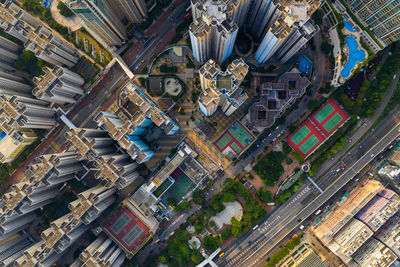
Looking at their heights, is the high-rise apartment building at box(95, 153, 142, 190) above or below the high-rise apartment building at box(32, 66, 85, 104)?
below

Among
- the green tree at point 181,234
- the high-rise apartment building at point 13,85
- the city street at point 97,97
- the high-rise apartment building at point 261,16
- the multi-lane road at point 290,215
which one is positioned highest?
the high-rise apartment building at point 13,85

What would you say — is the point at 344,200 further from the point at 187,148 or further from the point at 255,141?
the point at 187,148

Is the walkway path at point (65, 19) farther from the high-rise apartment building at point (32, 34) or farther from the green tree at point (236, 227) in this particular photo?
the green tree at point (236, 227)

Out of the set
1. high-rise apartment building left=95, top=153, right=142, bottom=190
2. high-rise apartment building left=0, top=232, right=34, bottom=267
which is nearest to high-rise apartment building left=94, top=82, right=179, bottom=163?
high-rise apartment building left=95, top=153, right=142, bottom=190

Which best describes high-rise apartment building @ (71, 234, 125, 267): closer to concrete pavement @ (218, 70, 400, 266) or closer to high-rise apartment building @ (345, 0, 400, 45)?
concrete pavement @ (218, 70, 400, 266)

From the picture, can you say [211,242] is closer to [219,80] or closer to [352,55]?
[219,80]

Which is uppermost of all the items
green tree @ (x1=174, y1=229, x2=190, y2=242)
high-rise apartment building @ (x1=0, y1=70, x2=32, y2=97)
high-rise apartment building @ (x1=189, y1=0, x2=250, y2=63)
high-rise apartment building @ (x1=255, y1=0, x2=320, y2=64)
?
high-rise apartment building @ (x1=0, y1=70, x2=32, y2=97)

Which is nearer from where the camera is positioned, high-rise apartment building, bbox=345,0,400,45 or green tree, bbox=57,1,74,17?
high-rise apartment building, bbox=345,0,400,45

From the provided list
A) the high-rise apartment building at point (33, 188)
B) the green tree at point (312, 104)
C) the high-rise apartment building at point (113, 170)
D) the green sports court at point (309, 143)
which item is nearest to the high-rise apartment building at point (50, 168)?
the high-rise apartment building at point (33, 188)
